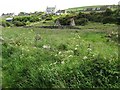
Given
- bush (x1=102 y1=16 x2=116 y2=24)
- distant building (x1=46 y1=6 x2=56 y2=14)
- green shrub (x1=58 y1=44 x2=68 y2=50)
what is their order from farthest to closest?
1. distant building (x1=46 y1=6 x2=56 y2=14)
2. bush (x1=102 y1=16 x2=116 y2=24)
3. green shrub (x1=58 y1=44 x2=68 y2=50)

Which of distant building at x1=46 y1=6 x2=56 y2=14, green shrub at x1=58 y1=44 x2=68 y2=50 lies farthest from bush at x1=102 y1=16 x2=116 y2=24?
distant building at x1=46 y1=6 x2=56 y2=14

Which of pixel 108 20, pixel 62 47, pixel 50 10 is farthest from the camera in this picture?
pixel 50 10

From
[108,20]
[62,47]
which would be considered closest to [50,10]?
[108,20]

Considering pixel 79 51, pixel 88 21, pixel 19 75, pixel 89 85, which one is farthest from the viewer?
pixel 88 21

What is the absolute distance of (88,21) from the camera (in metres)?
34.4

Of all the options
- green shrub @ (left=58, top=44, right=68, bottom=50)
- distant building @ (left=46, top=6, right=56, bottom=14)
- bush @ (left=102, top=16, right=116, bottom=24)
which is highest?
green shrub @ (left=58, top=44, right=68, bottom=50)

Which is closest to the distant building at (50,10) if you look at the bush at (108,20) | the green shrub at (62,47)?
the bush at (108,20)

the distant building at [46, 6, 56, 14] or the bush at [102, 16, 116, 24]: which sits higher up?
the bush at [102, 16, 116, 24]

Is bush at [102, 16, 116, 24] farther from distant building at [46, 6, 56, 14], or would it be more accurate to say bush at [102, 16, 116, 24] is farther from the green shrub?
distant building at [46, 6, 56, 14]

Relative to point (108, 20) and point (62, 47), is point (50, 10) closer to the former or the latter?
point (108, 20)

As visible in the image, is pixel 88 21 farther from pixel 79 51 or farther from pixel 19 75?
pixel 19 75

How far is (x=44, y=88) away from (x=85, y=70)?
3.22 feet

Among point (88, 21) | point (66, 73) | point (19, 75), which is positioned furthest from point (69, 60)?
point (88, 21)

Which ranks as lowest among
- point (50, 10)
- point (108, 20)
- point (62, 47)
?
point (50, 10)
